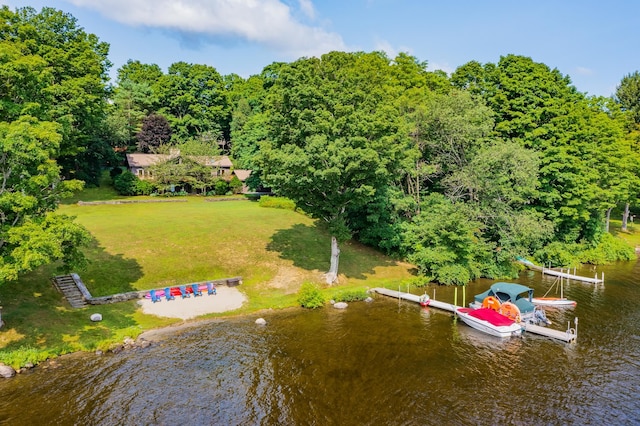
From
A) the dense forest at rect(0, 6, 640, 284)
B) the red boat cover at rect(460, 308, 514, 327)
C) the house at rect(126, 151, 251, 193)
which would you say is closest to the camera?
the dense forest at rect(0, 6, 640, 284)

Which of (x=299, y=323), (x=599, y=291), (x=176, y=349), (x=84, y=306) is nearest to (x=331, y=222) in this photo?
(x=299, y=323)

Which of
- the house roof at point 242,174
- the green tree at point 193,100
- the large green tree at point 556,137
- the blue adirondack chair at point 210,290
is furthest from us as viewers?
the green tree at point 193,100

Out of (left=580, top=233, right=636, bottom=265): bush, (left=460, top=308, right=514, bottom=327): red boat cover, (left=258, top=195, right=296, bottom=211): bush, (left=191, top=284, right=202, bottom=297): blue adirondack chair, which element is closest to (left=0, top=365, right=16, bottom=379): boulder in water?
(left=191, top=284, right=202, bottom=297): blue adirondack chair

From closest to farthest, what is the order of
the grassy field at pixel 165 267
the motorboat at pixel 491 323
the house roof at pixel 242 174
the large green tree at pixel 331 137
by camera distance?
1. the grassy field at pixel 165 267
2. the motorboat at pixel 491 323
3. the large green tree at pixel 331 137
4. the house roof at pixel 242 174

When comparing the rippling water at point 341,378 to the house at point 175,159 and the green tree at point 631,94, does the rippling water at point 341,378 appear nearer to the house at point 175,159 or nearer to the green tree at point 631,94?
the house at point 175,159

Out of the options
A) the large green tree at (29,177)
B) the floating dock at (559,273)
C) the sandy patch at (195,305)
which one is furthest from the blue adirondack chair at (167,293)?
the floating dock at (559,273)

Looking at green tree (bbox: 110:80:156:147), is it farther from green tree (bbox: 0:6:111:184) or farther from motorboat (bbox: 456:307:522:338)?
motorboat (bbox: 456:307:522:338)
